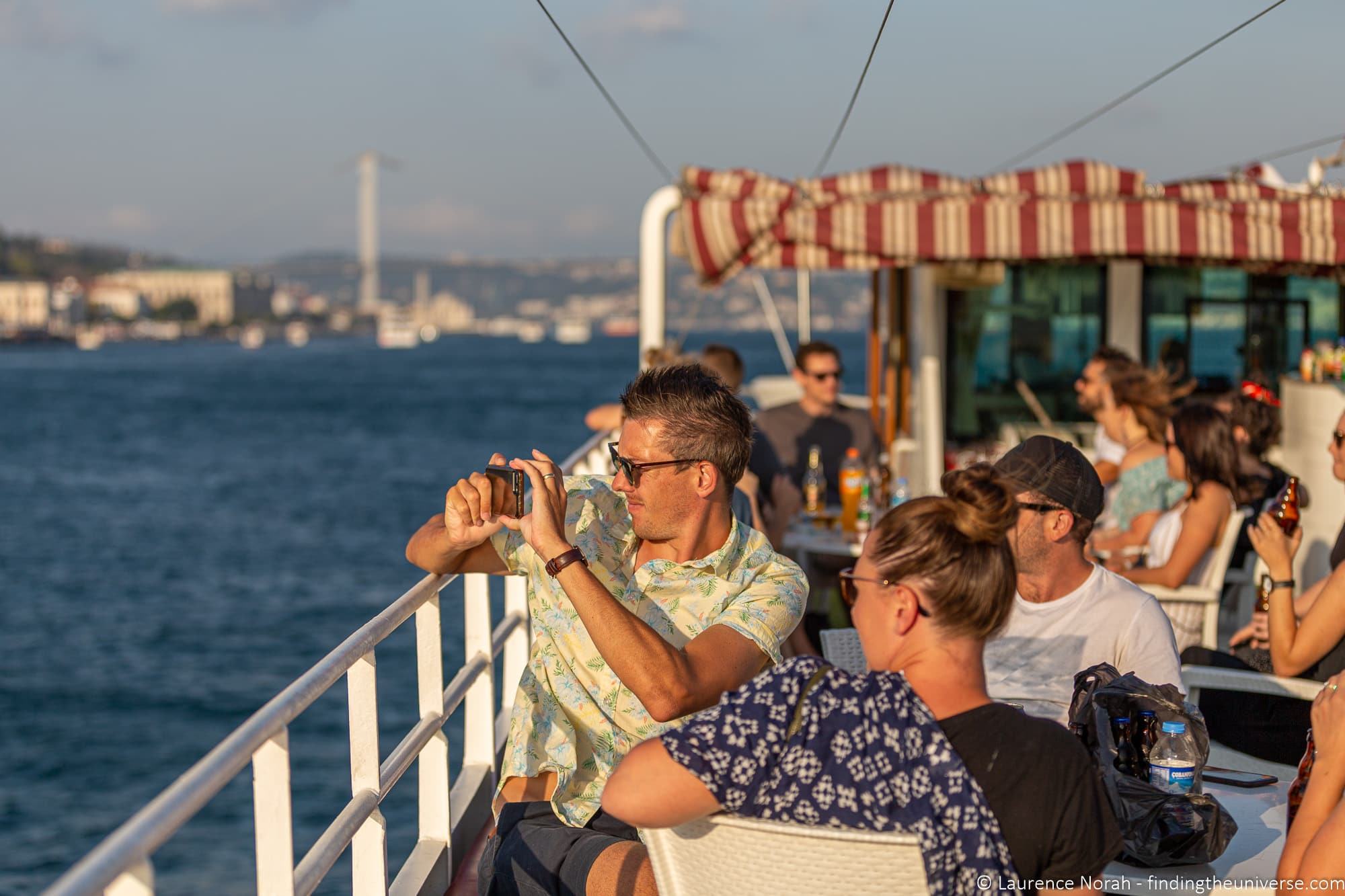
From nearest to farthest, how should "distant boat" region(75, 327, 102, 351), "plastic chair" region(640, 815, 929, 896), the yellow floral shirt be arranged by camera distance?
"plastic chair" region(640, 815, 929, 896), the yellow floral shirt, "distant boat" region(75, 327, 102, 351)

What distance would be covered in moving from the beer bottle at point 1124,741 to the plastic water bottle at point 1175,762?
31mm

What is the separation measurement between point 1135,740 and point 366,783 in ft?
4.36

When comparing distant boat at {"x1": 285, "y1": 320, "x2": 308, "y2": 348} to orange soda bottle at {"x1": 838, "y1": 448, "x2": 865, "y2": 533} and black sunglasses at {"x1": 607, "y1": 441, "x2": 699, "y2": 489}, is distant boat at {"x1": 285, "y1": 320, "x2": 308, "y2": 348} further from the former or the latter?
black sunglasses at {"x1": 607, "y1": 441, "x2": 699, "y2": 489}

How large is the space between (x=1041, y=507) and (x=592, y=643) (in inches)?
41.2

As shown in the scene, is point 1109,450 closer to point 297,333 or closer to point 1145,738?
point 1145,738

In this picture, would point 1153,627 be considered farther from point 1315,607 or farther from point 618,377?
point 618,377

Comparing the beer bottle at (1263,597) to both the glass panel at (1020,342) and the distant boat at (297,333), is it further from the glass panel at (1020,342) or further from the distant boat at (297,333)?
the distant boat at (297,333)

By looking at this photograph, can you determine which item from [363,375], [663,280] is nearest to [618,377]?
[363,375]

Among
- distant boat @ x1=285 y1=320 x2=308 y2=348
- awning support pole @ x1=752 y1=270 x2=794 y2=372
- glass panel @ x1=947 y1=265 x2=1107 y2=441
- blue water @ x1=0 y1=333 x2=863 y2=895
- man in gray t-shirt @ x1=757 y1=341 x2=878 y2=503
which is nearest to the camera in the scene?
man in gray t-shirt @ x1=757 y1=341 x2=878 y2=503

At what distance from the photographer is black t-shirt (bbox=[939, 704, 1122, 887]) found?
189cm

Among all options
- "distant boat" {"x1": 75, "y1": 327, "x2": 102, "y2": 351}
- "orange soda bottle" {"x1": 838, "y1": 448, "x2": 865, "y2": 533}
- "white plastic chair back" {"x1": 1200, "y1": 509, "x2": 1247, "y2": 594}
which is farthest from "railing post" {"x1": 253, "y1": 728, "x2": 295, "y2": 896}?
"distant boat" {"x1": 75, "y1": 327, "x2": 102, "y2": 351}

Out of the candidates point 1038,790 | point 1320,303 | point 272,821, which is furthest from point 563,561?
point 1320,303

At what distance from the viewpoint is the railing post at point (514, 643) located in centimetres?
422

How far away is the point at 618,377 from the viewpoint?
104688 millimetres
